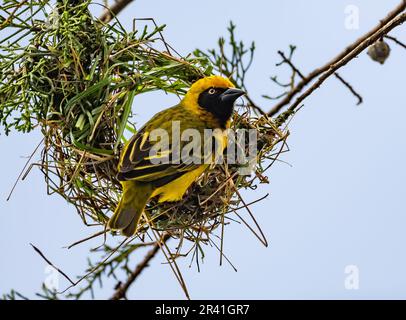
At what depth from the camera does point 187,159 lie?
3.25m

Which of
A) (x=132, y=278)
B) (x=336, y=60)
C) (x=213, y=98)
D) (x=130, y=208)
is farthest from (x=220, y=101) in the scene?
(x=132, y=278)

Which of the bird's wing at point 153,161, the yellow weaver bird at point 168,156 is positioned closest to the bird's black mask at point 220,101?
the yellow weaver bird at point 168,156

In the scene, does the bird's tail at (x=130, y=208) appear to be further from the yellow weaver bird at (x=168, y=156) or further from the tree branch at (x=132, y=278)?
the tree branch at (x=132, y=278)

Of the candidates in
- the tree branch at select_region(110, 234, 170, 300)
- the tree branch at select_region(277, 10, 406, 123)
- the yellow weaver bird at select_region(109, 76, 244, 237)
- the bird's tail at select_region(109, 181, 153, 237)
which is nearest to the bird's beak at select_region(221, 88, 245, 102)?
the yellow weaver bird at select_region(109, 76, 244, 237)

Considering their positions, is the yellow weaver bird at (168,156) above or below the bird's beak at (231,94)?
below

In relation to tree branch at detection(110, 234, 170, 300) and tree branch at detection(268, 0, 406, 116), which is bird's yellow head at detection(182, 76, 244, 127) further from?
tree branch at detection(110, 234, 170, 300)

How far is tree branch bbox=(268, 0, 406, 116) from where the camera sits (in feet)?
11.4

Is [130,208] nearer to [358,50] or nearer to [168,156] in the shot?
[168,156]

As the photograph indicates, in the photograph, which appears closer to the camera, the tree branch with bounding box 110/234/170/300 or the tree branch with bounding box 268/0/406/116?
the tree branch with bounding box 268/0/406/116

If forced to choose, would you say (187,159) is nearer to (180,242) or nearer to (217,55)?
(180,242)

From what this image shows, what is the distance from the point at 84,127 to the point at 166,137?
0.32 meters

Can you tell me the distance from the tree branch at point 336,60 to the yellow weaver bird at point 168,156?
281 mm

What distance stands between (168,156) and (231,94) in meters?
0.44

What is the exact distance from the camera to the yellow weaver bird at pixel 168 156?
10.4 feet
